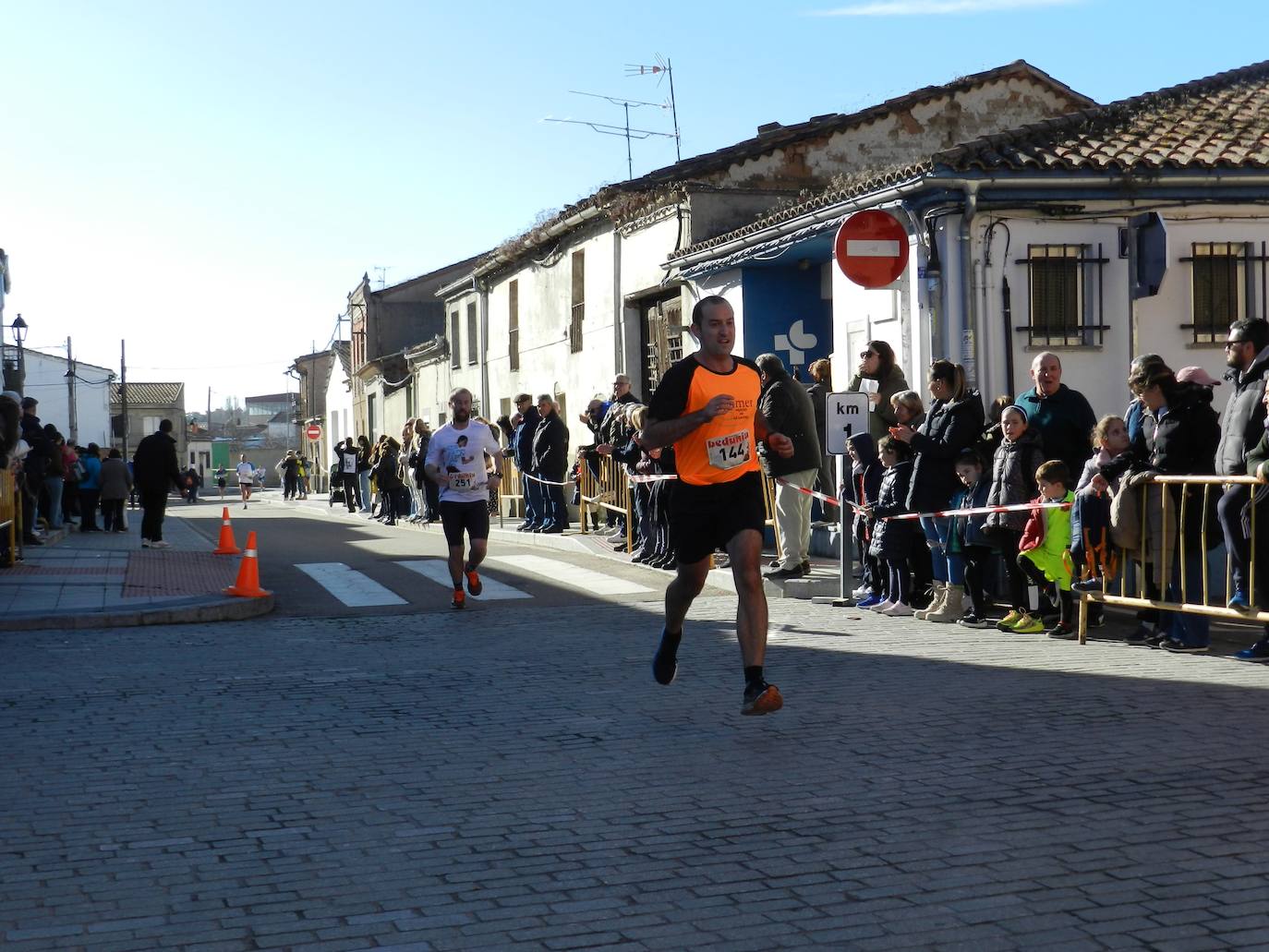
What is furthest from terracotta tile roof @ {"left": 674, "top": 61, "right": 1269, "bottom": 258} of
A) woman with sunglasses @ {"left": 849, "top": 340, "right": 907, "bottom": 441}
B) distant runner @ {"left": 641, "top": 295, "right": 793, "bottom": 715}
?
distant runner @ {"left": 641, "top": 295, "right": 793, "bottom": 715}

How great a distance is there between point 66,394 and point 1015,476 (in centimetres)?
8496

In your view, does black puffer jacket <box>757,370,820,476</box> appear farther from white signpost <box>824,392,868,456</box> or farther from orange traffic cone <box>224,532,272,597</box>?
orange traffic cone <box>224,532,272,597</box>

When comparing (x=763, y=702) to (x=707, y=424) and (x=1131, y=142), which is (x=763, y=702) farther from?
(x=1131, y=142)

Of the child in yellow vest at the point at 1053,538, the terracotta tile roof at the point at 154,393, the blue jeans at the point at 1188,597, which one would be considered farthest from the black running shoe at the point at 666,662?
the terracotta tile roof at the point at 154,393

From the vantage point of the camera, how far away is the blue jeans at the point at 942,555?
444 inches

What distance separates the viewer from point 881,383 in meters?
14.2

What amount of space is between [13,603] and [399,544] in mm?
9061

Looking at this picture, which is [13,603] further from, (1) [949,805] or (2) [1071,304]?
(2) [1071,304]

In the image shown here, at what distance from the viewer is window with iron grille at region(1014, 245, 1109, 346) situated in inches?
646

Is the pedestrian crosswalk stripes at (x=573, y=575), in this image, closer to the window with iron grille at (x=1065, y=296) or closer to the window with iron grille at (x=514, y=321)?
the window with iron grille at (x=1065, y=296)

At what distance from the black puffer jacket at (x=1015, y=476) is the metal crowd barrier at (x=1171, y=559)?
2.92ft

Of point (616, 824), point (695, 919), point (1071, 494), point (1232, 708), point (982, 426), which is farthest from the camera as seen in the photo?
point (982, 426)

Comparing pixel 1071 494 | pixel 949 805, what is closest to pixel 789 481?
pixel 1071 494

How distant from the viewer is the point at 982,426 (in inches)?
456
